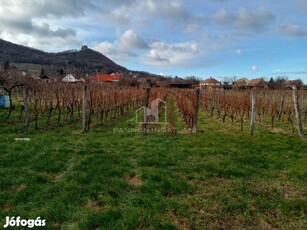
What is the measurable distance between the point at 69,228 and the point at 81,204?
622 mm

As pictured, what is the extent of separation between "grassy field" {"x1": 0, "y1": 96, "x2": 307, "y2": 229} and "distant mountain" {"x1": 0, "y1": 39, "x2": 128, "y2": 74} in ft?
303

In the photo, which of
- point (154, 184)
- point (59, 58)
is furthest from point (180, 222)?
point (59, 58)

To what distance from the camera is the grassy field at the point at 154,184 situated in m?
3.44

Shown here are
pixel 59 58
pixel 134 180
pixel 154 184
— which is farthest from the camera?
pixel 59 58

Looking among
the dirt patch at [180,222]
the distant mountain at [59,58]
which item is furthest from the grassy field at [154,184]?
the distant mountain at [59,58]

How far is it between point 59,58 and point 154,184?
12226 centimetres

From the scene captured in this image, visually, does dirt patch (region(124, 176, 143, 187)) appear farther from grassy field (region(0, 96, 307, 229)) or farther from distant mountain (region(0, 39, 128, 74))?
distant mountain (region(0, 39, 128, 74))

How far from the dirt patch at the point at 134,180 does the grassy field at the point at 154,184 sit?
2 cm

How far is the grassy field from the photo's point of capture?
3.44 metres

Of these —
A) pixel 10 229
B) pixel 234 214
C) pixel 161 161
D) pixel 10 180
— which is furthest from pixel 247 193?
pixel 10 180

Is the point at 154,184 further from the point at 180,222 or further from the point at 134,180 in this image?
the point at 180,222

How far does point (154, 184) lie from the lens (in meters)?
4.46

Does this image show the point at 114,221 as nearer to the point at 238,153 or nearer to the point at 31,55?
the point at 238,153

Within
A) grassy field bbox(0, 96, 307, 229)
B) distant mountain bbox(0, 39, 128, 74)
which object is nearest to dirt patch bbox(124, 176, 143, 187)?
grassy field bbox(0, 96, 307, 229)
